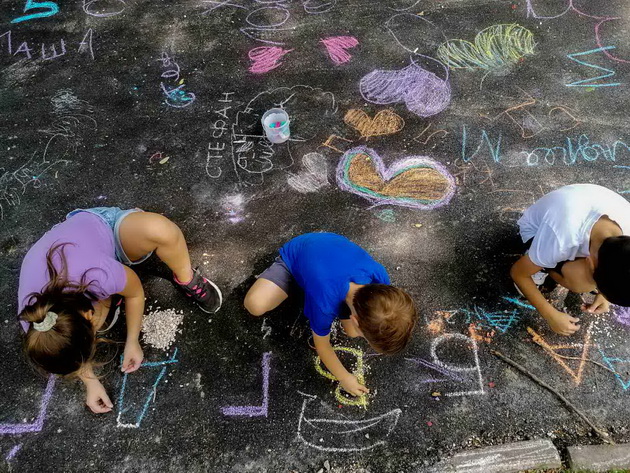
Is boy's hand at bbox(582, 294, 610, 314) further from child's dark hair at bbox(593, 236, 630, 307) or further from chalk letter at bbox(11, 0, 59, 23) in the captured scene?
chalk letter at bbox(11, 0, 59, 23)

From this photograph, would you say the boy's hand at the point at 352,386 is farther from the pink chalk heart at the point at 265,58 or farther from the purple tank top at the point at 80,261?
the pink chalk heart at the point at 265,58

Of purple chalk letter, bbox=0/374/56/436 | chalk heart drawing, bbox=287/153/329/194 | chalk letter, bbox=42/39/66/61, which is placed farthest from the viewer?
chalk letter, bbox=42/39/66/61

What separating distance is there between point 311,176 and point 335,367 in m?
1.58

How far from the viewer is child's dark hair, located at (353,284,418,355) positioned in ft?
6.15

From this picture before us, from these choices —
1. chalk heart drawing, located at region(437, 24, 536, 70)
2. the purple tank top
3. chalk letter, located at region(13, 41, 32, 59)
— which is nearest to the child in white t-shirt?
chalk heart drawing, located at region(437, 24, 536, 70)

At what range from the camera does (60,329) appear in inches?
70.8

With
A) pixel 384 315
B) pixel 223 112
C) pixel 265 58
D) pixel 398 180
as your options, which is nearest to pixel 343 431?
pixel 384 315

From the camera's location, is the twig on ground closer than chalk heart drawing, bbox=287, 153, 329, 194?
Yes

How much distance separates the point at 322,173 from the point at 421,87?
1315mm

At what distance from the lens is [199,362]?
2.61 metres

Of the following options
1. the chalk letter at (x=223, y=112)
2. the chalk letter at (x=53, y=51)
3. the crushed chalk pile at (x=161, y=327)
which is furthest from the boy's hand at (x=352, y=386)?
the chalk letter at (x=53, y=51)

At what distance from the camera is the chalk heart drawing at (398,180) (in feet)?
10.3

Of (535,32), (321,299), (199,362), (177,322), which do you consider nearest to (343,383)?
(321,299)

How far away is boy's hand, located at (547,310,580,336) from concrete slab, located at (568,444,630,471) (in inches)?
25.0
